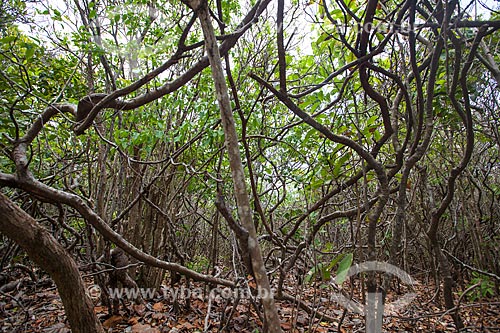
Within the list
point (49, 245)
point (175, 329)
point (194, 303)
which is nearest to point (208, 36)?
point (49, 245)

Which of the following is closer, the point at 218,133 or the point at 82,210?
the point at 82,210

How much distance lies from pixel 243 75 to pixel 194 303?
8.89ft

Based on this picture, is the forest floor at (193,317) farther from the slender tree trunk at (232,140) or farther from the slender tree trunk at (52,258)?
the slender tree trunk at (232,140)

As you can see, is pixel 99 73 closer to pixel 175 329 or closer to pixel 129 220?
pixel 129 220

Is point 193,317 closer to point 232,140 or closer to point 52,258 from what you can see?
point 52,258

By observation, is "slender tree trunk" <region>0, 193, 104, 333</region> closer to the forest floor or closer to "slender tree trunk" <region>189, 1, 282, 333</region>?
the forest floor

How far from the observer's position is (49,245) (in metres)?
1.89

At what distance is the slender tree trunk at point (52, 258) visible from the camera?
1.79 meters

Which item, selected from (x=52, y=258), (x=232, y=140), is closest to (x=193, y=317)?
(x=52, y=258)

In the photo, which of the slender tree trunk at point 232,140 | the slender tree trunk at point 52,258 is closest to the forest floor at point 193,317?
the slender tree trunk at point 52,258

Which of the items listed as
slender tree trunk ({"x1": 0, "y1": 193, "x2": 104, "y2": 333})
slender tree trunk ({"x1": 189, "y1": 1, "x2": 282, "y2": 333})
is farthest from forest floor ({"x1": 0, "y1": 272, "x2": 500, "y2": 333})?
slender tree trunk ({"x1": 189, "y1": 1, "x2": 282, "y2": 333})

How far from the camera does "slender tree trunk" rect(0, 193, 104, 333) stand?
179 centimetres

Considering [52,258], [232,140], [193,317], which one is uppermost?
[232,140]

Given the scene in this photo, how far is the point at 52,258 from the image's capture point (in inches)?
75.4
